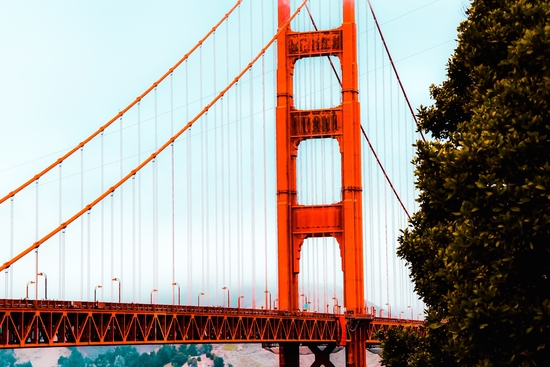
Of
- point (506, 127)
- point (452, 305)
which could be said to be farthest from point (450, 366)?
point (506, 127)

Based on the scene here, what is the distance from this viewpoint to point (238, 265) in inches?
3477

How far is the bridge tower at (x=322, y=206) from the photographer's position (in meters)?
83.8

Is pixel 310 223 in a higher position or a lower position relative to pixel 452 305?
higher

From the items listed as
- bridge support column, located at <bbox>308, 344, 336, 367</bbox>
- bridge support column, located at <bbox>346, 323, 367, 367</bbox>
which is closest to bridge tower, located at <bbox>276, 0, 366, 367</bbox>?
bridge support column, located at <bbox>346, 323, 367, 367</bbox>

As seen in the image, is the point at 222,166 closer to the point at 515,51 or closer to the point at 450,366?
the point at 450,366

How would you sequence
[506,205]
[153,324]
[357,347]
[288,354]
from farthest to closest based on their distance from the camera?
[357,347] → [288,354] → [153,324] → [506,205]

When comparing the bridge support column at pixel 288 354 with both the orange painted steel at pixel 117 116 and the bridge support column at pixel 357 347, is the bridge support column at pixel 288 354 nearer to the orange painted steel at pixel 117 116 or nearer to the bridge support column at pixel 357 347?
the bridge support column at pixel 357 347

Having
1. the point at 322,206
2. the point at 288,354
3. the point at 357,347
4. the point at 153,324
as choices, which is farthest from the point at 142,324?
the point at 357,347

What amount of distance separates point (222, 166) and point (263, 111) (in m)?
6.01

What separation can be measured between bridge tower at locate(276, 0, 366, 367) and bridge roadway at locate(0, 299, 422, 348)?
2198 mm

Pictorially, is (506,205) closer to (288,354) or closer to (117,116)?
(117,116)

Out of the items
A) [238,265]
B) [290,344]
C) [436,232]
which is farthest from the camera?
[238,265]

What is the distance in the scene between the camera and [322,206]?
278ft

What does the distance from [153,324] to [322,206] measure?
26413 millimetres
